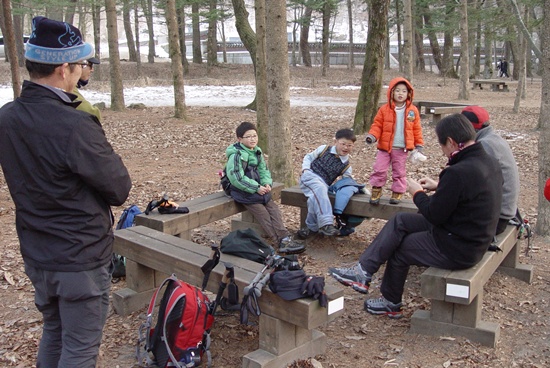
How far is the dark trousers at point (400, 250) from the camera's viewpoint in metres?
4.27

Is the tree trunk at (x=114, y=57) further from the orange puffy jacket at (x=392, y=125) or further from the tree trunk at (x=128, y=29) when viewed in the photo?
the tree trunk at (x=128, y=29)

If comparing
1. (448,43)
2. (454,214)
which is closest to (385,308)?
(454,214)

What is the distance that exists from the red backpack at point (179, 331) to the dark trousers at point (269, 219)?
90.1 inches

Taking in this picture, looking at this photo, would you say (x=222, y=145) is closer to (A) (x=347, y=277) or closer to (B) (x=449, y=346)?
(A) (x=347, y=277)

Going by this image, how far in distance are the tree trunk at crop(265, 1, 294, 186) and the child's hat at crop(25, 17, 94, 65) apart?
4843mm

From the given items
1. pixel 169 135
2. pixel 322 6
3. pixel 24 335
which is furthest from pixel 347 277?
pixel 322 6

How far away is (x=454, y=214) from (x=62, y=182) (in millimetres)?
2660

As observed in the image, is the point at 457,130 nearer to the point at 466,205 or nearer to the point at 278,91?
the point at 466,205

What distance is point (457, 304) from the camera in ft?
13.7

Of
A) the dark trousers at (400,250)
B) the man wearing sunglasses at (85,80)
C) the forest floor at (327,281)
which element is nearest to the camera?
the man wearing sunglasses at (85,80)

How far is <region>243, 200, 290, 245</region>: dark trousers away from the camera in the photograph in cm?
604

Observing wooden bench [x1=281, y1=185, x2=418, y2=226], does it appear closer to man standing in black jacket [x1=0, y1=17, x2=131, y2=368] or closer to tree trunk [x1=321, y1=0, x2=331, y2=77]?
man standing in black jacket [x1=0, y1=17, x2=131, y2=368]

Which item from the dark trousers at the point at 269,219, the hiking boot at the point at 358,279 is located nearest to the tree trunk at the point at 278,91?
the dark trousers at the point at 269,219

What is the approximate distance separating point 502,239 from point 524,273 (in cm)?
87
